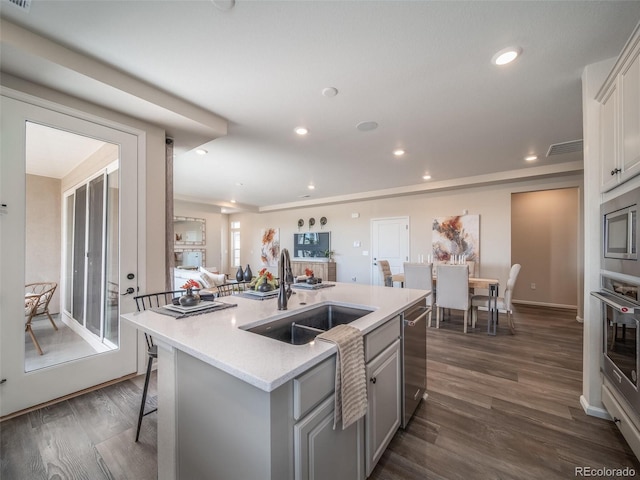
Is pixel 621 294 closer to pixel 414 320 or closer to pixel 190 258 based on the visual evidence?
pixel 414 320

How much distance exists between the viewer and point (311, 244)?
7.86 meters

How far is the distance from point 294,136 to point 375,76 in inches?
53.4

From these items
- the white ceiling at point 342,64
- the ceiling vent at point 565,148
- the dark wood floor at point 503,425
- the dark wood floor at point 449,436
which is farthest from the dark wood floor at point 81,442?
the ceiling vent at point 565,148

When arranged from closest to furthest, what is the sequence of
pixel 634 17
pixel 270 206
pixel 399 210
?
pixel 634 17 < pixel 399 210 < pixel 270 206

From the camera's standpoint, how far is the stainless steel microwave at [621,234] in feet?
4.77

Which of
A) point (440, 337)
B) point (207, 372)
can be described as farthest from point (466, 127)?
point (207, 372)

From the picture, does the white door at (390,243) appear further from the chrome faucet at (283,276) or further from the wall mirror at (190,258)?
the wall mirror at (190,258)

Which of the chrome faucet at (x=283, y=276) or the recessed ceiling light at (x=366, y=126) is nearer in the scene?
the chrome faucet at (x=283, y=276)

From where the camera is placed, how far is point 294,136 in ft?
10.6

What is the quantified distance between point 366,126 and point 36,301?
3.36m

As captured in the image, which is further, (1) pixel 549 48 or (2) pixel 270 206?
(2) pixel 270 206

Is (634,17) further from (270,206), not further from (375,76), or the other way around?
(270,206)

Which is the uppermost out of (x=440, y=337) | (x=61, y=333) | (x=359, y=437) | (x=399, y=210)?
(x=399, y=210)

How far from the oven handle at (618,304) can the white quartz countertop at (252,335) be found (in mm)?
1079
